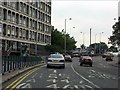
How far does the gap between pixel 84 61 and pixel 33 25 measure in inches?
2061

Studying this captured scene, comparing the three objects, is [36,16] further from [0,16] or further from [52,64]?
[52,64]

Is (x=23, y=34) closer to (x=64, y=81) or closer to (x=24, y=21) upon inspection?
(x=24, y=21)

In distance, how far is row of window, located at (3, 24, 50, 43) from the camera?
2975 inches

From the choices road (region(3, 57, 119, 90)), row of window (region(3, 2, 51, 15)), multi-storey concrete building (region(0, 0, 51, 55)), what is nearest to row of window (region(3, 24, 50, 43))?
multi-storey concrete building (region(0, 0, 51, 55))

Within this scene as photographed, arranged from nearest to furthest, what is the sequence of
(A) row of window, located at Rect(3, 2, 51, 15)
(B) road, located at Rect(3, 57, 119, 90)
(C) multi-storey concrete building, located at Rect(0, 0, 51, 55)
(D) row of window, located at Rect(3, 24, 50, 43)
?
(B) road, located at Rect(3, 57, 119, 90), (C) multi-storey concrete building, located at Rect(0, 0, 51, 55), (D) row of window, located at Rect(3, 24, 50, 43), (A) row of window, located at Rect(3, 2, 51, 15)

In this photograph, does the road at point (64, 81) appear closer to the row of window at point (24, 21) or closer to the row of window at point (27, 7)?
the row of window at point (24, 21)

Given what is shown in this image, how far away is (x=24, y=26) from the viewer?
88.4 meters

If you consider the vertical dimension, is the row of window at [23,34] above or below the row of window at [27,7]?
below

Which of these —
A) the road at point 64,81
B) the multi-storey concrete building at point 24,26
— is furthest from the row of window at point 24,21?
the road at point 64,81

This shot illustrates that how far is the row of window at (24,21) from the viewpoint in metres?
76.2

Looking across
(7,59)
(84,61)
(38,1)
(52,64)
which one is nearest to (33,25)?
(38,1)

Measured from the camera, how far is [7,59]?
23281 millimetres

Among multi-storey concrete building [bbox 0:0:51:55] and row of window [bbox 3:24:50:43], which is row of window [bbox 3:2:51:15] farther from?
row of window [bbox 3:24:50:43]

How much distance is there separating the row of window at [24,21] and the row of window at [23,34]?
1650 mm
